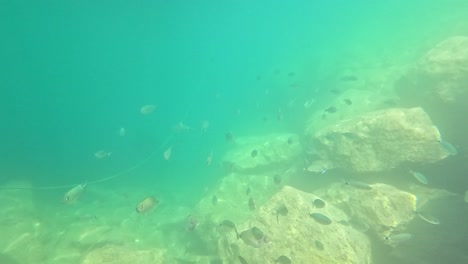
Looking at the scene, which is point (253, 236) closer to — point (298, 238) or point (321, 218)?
point (298, 238)

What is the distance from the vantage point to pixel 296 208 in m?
8.17

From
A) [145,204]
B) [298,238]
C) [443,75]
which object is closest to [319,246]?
[298,238]

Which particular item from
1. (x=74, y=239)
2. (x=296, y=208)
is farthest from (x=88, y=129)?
(x=296, y=208)

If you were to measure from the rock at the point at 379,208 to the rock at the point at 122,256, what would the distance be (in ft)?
20.2

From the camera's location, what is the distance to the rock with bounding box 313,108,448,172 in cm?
934

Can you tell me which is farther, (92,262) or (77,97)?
(77,97)

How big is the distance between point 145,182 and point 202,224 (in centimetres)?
1177

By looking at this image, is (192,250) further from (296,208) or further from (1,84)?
(1,84)

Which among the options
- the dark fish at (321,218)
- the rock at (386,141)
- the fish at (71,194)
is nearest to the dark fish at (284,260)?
the dark fish at (321,218)

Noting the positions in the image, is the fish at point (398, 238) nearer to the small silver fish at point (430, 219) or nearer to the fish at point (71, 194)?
the small silver fish at point (430, 219)

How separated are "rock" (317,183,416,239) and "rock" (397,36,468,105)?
198 inches

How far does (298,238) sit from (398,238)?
7.89 ft

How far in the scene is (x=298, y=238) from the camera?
296 inches

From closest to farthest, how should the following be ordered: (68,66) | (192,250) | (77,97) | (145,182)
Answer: (192,250) < (145,182) < (68,66) < (77,97)
